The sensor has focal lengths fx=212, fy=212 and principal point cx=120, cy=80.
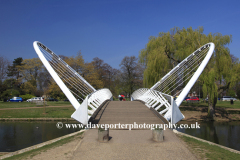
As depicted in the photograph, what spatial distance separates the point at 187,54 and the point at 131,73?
22.8 meters

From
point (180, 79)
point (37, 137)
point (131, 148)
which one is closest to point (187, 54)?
point (180, 79)

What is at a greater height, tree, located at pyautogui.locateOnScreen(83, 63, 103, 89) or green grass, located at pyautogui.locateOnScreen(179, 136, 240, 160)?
tree, located at pyautogui.locateOnScreen(83, 63, 103, 89)

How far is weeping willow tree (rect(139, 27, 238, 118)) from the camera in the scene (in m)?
19.3

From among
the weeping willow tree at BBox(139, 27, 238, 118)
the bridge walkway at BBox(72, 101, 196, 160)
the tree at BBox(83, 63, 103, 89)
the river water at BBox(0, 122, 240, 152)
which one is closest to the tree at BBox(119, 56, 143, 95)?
the tree at BBox(83, 63, 103, 89)

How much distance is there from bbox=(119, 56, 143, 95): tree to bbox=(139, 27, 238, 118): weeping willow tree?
58.2ft

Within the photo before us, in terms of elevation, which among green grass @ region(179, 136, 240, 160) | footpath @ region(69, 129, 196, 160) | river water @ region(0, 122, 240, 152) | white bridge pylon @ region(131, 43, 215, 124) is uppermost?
white bridge pylon @ region(131, 43, 215, 124)

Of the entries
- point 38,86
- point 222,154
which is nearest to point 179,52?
point 222,154

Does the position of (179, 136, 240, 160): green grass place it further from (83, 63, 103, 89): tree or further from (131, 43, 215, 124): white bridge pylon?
(83, 63, 103, 89): tree

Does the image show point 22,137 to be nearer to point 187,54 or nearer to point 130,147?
point 130,147

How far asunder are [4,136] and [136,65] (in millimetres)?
32451

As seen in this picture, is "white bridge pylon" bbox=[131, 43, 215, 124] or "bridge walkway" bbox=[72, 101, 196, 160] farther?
"white bridge pylon" bbox=[131, 43, 215, 124]

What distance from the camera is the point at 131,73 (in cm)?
4288

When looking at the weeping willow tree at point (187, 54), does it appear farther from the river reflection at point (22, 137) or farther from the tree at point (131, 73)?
the tree at point (131, 73)

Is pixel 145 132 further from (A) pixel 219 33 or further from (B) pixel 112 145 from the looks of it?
(A) pixel 219 33
